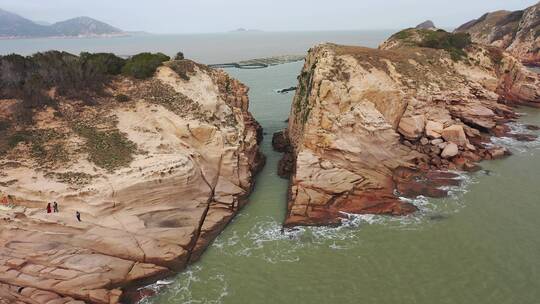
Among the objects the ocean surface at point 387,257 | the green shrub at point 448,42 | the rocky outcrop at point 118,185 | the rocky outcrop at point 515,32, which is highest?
the rocky outcrop at point 515,32

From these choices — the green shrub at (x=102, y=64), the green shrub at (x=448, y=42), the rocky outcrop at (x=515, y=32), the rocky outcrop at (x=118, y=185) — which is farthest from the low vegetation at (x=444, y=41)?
the rocky outcrop at (x=515, y=32)

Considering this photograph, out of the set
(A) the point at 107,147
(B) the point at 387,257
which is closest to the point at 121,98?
(A) the point at 107,147

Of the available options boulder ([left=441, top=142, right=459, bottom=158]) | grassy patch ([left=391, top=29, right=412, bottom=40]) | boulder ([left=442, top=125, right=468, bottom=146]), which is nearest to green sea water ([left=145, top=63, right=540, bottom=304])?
boulder ([left=441, top=142, right=459, bottom=158])

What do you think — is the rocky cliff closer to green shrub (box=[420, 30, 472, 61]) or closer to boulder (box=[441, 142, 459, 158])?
boulder (box=[441, 142, 459, 158])

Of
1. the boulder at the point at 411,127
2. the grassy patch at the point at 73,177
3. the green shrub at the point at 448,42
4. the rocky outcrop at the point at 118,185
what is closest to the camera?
the rocky outcrop at the point at 118,185

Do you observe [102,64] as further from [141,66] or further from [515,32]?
[515,32]

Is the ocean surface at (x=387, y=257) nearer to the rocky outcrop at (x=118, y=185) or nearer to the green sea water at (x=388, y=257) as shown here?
the green sea water at (x=388, y=257)

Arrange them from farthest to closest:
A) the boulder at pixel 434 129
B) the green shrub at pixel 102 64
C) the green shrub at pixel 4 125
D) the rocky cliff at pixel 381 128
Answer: the boulder at pixel 434 129 → the green shrub at pixel 102 64 → the rocky cliff at pixel 381 128 → the green shrub at pixel 4 125

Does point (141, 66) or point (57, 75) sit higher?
point (141, 66)
